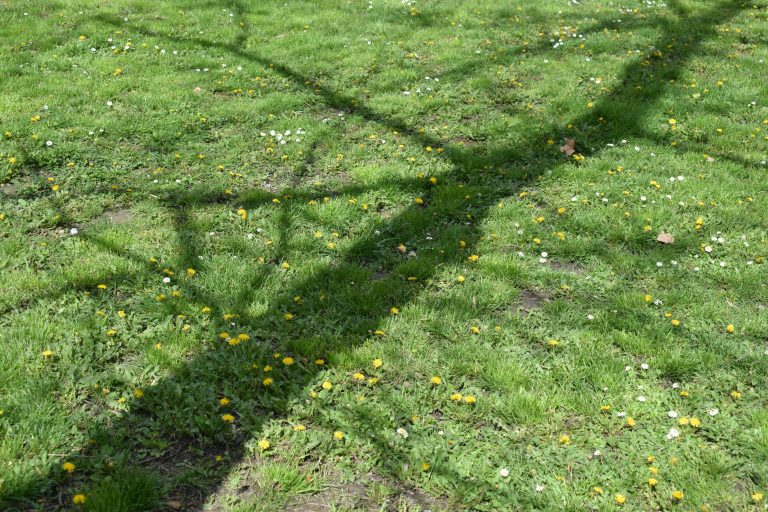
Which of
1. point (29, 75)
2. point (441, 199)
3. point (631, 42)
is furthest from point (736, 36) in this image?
point (29, 75)

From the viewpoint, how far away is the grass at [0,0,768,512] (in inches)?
118

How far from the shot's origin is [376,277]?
14.4 ft

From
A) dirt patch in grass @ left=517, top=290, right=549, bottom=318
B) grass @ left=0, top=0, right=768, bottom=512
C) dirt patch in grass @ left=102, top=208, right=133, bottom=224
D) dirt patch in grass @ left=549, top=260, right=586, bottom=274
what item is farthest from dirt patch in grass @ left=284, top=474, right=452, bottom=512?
dirt patch in grass @ left=102, top=208, right=133, bottom=224

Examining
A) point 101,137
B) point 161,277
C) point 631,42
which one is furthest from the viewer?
point 631,42

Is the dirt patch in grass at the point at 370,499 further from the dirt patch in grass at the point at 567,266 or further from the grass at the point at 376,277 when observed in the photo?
the dirt patch in grass at the point at 567,266

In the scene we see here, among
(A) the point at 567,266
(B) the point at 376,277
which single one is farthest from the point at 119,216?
(A) the point at 567,266

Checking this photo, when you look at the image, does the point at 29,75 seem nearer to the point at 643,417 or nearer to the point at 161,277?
the point at 161,277

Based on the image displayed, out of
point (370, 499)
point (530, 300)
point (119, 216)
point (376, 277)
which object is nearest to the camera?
point (370, 499)

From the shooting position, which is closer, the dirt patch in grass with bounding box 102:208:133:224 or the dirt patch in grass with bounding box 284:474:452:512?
the dirt patch in grass with bounding box 284:474:452:512

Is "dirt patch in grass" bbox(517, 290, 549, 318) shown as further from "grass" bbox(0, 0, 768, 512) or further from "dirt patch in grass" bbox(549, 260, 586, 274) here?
"dirt patch in grass" bbox(549, 260, 586, 274)

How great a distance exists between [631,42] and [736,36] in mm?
1567

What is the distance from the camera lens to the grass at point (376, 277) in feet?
9.82

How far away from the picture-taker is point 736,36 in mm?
8750

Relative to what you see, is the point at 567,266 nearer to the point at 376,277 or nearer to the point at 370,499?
the point at 376,277
